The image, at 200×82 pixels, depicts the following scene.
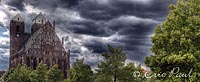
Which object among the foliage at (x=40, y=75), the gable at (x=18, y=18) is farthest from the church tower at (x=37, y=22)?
the foliage at (x=40, y=75)

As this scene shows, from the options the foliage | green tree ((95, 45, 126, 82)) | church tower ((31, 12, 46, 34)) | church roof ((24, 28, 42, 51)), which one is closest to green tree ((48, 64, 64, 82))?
the foliage

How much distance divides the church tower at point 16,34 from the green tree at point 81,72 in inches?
4001

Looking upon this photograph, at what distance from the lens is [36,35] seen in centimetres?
13638

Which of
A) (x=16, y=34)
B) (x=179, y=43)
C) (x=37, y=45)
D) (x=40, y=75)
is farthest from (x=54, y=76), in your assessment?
(x=16, y=34)

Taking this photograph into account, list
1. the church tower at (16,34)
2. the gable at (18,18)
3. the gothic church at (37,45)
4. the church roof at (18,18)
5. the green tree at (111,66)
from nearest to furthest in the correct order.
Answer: the green tree at (111,66) < the gothic church at (37,45) < the church tower at (16,34) < the church roof at (18,18) < the gable at (18,18)

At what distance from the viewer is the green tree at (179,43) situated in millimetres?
26469

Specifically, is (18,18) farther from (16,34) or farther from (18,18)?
(16,34)

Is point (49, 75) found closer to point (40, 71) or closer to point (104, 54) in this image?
point (40, 71)

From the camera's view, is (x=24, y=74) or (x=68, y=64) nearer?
(x=24, y=74)

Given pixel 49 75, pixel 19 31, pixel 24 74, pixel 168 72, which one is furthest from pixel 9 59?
pixel 168 72

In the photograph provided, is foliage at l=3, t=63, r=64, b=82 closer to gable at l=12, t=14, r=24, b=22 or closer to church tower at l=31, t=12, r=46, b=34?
church tower at l=31, t=12, r=46, b=34

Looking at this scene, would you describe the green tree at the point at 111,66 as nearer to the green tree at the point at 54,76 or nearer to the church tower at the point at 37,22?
the green tree at the point at 54,76

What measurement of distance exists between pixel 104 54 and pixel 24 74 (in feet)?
117

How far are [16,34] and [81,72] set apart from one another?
106 metres
